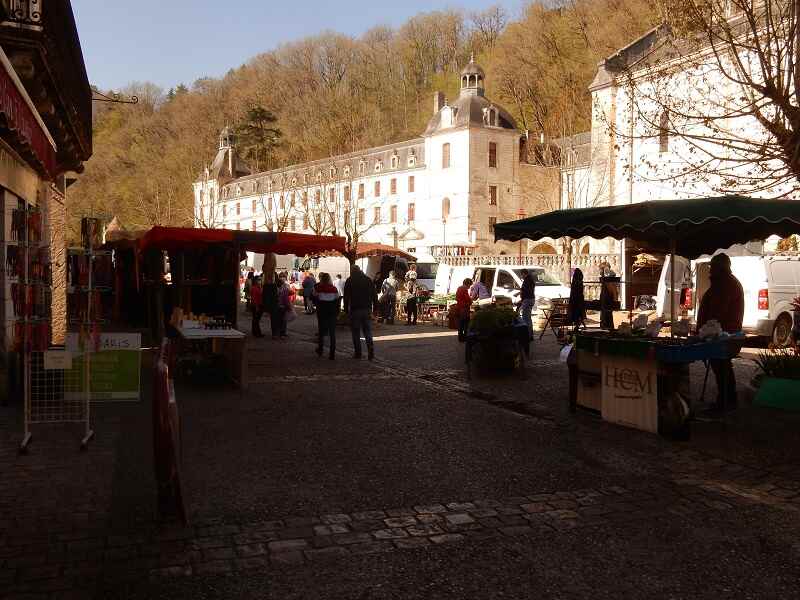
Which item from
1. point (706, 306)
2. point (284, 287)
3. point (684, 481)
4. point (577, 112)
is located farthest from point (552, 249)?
point (684, 481)

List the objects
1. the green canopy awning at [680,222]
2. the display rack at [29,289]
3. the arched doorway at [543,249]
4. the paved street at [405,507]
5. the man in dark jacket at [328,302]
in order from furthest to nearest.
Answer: the arched doorway at [543,249]
the man in dark jacket at [328,302]
the green canopy awning at [680,222]
the display rack at [29,289]
the paved street at [405,507]

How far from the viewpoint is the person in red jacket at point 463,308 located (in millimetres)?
18109

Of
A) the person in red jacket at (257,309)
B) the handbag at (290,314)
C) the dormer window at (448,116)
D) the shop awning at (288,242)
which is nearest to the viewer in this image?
the shop awning at (288,242)

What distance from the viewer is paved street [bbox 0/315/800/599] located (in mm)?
4270

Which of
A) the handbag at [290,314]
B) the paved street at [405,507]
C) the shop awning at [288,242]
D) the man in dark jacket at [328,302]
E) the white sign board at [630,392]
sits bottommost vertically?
the paved street at [405,507]

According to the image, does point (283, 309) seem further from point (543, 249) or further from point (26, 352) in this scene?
point (543, 249)

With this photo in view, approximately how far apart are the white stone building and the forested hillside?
4686mm

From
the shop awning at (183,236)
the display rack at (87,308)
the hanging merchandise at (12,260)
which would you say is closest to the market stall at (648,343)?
the display rack at (87,308)

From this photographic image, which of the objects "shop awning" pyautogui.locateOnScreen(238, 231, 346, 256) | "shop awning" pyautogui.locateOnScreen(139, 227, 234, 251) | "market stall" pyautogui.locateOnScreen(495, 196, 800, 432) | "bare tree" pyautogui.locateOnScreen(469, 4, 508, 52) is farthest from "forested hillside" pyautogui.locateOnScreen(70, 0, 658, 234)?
"market stall" pyautogui.locateOnScreen(495, 196, 800, 432)

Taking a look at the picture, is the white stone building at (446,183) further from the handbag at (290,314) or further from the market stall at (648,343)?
the market stall at (648,343)

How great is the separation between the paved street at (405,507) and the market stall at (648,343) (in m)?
0.34

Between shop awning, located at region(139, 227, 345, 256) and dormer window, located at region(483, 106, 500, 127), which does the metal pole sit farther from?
dormer window, located at region(483, 106, 500, 127)

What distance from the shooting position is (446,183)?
6381cm

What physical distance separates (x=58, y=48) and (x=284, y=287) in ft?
33.8
